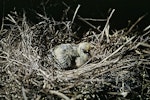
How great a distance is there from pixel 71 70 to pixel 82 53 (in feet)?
0.44

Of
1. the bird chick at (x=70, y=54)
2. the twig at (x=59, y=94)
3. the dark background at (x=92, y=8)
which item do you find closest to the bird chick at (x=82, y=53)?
the bird chick at (x=70, y=54)

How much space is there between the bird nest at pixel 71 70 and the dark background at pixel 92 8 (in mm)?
55

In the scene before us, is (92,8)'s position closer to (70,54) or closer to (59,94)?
(70,54)

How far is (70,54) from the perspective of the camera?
2.43 meters

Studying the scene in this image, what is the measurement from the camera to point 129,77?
2.19 m

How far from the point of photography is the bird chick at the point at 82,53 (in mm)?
2424

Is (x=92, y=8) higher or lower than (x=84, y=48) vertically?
higher

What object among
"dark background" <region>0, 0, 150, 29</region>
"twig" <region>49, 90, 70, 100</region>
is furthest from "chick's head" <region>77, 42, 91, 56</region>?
"twig" <region>49, 90, 70, 100</region>

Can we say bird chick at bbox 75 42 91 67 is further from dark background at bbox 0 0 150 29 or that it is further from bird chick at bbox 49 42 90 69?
dark background at bbox 0 0 150 29

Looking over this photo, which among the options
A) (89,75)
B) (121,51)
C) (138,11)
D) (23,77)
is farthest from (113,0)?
(23,77)

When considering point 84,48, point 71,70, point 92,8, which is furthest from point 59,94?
point 92,8

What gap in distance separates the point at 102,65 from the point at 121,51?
138mm

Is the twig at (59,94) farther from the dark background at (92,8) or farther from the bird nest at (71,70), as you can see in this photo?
the dark background at (92,8)

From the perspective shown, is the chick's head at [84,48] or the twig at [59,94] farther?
the chick's head at [84,48]
